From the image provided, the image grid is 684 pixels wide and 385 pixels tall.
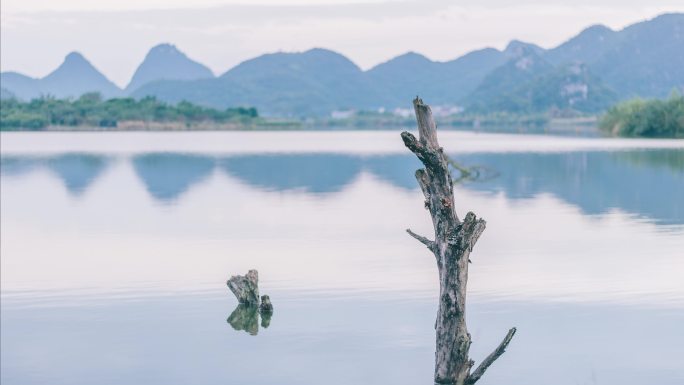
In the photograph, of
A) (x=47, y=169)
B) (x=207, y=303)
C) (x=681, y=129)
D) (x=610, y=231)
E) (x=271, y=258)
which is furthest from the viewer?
(x=681, y=129)

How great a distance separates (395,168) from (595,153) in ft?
72.9

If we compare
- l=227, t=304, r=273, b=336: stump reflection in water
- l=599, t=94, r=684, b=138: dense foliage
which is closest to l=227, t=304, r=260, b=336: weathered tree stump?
l=227, t=304, r=273, b=336: stump reflection in water

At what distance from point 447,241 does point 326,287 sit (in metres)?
10.0

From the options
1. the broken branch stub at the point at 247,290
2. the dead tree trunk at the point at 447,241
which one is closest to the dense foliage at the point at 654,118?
the broken branch stub at the point at 247,290

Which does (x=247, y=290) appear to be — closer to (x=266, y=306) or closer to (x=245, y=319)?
(x=266, y=306)

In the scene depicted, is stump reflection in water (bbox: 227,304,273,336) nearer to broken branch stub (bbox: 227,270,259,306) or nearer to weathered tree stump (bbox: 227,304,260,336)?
weathered tree stump (bbox: 227,304,260,336)

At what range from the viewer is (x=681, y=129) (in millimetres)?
122750

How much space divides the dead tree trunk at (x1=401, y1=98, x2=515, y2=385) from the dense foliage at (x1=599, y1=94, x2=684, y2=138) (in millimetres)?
113790

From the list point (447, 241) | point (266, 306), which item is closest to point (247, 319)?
point (266, 306)

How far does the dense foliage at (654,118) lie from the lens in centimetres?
12256

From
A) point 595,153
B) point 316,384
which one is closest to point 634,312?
point 316,384

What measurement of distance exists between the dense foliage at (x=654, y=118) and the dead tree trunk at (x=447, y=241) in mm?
113790

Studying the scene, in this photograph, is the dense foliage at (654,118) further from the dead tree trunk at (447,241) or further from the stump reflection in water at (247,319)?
the dead tree trunk at (447,241)

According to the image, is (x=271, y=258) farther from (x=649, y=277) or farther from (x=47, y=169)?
(x=47, y=169)
